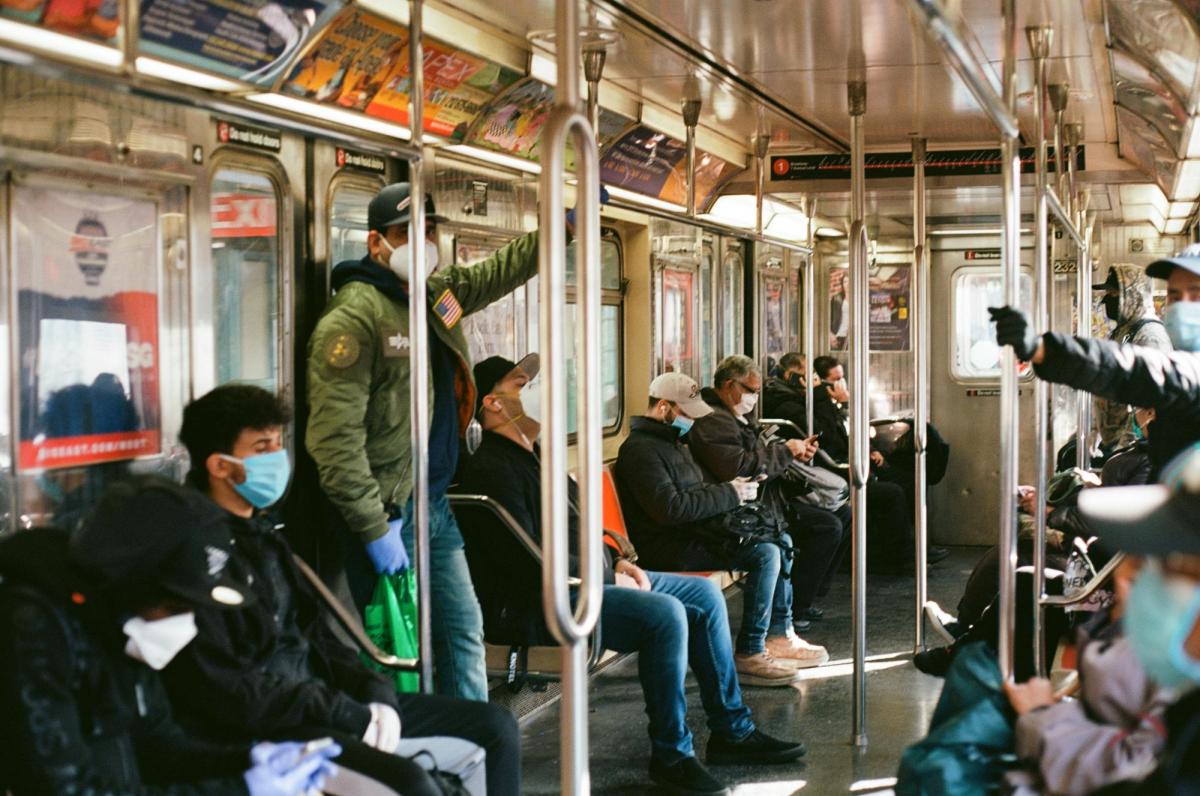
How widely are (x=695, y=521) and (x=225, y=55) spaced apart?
330 cm

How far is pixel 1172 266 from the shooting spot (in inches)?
161

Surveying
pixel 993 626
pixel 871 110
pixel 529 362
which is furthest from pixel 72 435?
pixel 871 110

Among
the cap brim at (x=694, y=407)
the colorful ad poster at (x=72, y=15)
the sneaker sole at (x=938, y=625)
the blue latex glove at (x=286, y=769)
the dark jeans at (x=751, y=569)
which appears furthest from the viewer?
the cap brim at (x=694, y=407)

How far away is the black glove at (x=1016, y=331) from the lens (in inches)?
140

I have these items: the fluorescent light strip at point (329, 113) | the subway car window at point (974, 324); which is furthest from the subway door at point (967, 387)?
the fluorescent light strip at point (329, 113)

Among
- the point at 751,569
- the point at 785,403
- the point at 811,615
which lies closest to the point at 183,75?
the point at 751,569

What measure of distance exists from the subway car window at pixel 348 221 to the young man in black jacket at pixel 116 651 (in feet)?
6.39

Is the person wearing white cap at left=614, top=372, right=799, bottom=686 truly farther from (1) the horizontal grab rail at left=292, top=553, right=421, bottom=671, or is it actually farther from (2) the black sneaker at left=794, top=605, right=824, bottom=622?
(1) the horizontal grab rail at left=292, top=553, right=421, bottom=671

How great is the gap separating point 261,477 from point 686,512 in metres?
3.24

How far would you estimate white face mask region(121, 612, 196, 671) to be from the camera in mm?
2777

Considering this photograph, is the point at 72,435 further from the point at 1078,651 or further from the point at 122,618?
the point at 1078,651

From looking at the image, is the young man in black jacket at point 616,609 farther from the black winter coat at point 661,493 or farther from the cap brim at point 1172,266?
the cap brim at point 1172,266

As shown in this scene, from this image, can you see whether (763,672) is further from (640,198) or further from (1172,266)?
(1172,266)

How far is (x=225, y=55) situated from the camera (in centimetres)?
406
